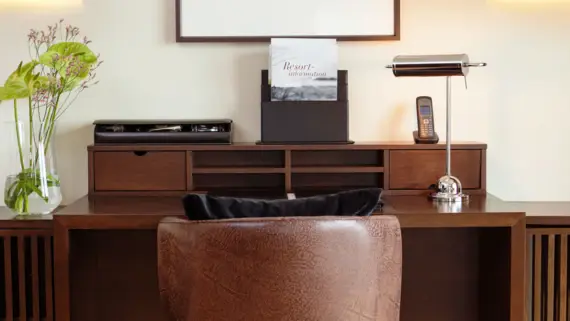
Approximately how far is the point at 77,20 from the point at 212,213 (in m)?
1.14

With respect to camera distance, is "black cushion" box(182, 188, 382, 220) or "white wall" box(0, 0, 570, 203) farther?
"white wall" box(0, 0, 570, 203)

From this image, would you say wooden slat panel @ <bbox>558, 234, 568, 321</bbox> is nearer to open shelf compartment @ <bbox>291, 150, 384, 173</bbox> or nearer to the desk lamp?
the desk lamp

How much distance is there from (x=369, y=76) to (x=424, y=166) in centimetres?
38

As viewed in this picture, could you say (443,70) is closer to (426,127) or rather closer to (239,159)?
(426,127)

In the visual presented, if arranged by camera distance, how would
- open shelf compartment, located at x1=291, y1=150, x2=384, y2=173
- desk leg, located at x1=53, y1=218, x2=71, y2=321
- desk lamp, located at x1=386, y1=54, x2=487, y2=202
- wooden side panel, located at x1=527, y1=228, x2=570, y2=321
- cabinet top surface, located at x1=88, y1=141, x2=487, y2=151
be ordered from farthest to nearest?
open shelf compartment, located at x1=291, y1=150, x2=384, y2=173 → cabinet top surface, located at x1=88, y1=141, x2=487, y2=151 → desk lamp, located at x1=386, y1=54, x2=487, y2=202 → wooden side panel, located at x1=527, y1=228, x2=570, y2=321 → desk leg, located at x1=53, y1=218, x2=71, y2=321

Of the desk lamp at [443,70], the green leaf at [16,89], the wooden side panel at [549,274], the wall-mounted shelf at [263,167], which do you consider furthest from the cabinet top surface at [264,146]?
the wooden side panel at [549,274]

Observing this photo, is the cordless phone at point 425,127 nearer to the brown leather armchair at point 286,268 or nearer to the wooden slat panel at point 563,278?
the wooden slat panel at point 563,278

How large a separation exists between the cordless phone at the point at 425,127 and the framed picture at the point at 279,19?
303mm

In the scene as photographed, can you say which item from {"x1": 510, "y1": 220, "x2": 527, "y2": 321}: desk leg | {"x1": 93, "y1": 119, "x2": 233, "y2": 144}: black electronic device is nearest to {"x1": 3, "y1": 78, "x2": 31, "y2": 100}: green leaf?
{"x1": 93, "y1": 119, "x2": 233, "y2": 144}: black electronic device

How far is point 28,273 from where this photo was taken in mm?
2111

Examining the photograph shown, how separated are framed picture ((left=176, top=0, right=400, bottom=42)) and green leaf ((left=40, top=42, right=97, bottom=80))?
1.15 ft

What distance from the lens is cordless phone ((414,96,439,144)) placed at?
2322 millimetres

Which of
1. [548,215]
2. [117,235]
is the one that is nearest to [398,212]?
[548,215]

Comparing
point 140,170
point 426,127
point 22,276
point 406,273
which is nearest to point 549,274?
point 406,273
